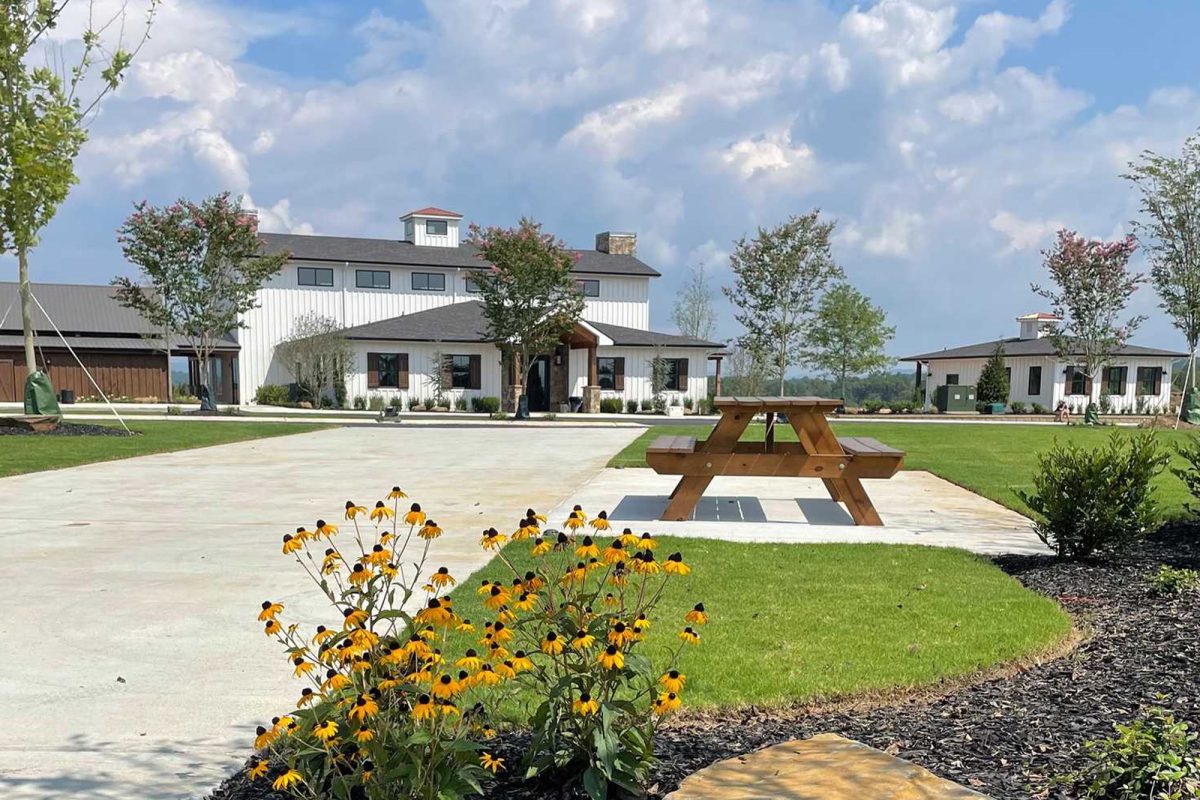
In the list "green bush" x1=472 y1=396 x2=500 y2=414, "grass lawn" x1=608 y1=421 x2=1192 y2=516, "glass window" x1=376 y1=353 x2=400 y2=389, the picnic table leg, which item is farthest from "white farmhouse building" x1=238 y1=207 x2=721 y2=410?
the picnic table leg

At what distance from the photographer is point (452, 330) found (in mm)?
38250

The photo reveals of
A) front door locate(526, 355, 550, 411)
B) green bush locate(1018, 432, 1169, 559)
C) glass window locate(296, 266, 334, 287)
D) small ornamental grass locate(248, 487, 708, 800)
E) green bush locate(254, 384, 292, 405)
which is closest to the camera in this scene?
small ornamental grass locate(248, 487, 708, 800)

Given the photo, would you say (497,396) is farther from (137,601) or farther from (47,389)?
(137,601)

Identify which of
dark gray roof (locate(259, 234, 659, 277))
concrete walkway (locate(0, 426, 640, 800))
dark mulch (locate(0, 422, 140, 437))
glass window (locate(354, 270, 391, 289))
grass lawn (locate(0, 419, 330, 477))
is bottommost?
concrete walkway (locate(0, 426, 640, 800))

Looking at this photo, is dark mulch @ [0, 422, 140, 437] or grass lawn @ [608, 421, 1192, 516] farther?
dark mulch @ [0, 422, 140, 437]

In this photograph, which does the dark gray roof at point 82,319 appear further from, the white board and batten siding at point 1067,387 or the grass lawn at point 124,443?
the white board and batten siding at point 1067,387

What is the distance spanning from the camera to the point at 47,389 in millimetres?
19531

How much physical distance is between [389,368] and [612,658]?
36.4 metres

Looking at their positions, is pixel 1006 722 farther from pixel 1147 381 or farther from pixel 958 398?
pixel 1147 381

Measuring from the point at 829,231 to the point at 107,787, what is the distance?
111ft

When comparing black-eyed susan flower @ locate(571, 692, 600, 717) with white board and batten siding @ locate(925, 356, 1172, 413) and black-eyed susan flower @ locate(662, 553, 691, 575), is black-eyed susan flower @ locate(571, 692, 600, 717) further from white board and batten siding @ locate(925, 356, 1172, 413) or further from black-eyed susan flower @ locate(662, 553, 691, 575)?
white board and batten siding @ locate(925, 356, 1172, 413)

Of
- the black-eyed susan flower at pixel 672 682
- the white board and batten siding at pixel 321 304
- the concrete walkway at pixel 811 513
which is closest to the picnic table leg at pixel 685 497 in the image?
the concrete walkway at pixel 811 513

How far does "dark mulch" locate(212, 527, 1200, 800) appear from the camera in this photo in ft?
9.57

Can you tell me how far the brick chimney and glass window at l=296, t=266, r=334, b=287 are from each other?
588 inches
